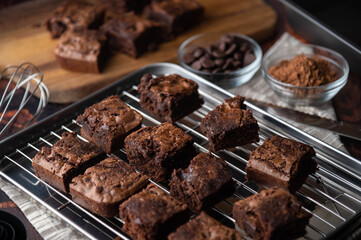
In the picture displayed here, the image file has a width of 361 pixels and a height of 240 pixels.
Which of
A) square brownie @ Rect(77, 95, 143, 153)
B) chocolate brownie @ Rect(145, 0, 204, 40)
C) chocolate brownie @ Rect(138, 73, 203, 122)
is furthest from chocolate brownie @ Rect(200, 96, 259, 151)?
chocolate brownie @ Rect(145, 0, 204, 40)

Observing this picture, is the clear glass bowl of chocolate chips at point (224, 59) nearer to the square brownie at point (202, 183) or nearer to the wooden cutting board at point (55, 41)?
the wooden cutting board at point (55, 41)

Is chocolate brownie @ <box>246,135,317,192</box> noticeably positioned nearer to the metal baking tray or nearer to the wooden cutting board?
the metal baking tray

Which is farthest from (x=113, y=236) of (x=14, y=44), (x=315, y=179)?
(x=14, y=44)

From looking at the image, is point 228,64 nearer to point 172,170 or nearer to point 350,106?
point 350,106

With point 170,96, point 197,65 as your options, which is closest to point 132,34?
point 197,65

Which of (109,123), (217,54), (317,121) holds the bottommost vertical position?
(317,121)

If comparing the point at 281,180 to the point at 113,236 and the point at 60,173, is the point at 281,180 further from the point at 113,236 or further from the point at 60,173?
the point at 60,173

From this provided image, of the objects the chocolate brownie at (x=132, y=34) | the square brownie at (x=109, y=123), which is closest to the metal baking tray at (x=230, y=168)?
the square brownie at (x=109, y=123)

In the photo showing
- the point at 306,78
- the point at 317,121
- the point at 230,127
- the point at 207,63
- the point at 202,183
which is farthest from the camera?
the point at 207,63
